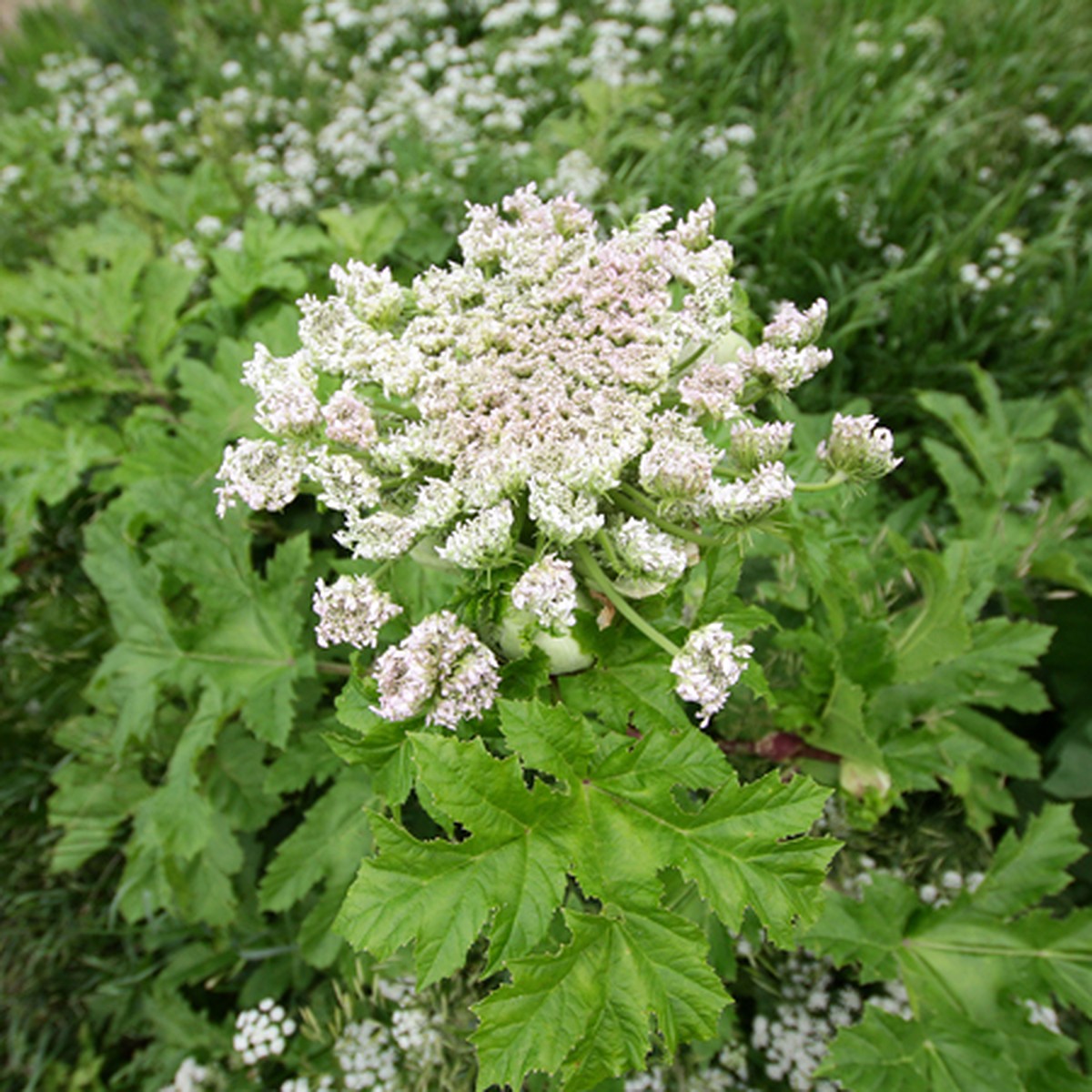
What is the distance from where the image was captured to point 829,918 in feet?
6.43

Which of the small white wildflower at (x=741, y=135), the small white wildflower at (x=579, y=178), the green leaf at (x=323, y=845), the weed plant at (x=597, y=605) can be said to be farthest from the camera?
the small white wildflower at (x=741, y=135)

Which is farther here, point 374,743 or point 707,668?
point 374,743

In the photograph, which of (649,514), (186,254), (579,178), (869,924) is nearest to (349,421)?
(649,514)

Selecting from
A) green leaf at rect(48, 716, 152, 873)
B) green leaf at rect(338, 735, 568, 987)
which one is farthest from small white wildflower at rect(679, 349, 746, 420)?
green leaf at rect(48, 716, 152, 873)

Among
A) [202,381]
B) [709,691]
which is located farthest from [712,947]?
[202,381]

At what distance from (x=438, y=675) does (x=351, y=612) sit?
162 mm

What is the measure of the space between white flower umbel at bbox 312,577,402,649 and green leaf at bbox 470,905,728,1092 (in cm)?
52

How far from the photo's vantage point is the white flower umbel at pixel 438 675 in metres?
1.24

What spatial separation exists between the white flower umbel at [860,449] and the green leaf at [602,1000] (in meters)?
0.73

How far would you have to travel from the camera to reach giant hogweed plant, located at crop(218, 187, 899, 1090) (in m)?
1.26

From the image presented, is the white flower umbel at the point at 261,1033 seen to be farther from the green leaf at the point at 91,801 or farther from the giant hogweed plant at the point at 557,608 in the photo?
the giant hogweed plant at the point at 557,608

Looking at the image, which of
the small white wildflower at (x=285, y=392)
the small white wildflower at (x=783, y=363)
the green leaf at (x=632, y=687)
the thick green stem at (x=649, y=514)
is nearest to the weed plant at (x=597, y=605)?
the green leaf at (x=632, y=687)

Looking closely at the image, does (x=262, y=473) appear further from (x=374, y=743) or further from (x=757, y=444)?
(x=757, y=444)

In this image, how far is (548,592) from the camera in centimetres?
118
